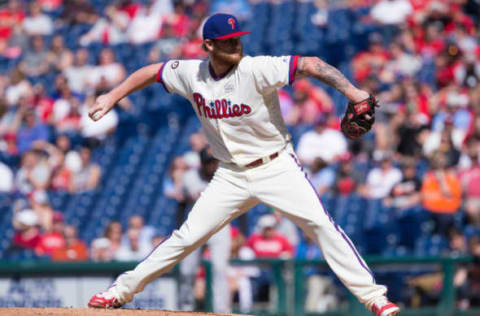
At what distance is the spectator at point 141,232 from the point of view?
882cm

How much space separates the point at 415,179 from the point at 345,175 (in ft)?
2.75

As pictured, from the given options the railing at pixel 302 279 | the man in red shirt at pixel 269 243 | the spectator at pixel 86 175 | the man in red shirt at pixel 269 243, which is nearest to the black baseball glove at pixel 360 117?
the railing at pixel 302 279

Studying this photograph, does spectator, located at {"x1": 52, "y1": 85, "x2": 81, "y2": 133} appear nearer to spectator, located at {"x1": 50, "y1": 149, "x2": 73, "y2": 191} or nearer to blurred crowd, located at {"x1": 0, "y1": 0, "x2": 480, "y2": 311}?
blurred crowd, located at {"x1": 0, "y1": 0, "x2": 480, "y2": 311}

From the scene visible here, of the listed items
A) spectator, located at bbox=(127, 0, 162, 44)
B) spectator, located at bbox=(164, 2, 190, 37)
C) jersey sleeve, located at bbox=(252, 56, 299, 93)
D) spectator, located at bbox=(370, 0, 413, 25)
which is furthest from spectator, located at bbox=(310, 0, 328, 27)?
jersey sleeve, located at bbox=(252, 56, 299, 93)

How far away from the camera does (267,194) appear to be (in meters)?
4.59

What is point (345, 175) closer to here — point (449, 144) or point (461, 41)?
point (449, 144)

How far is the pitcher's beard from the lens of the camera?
4539mm

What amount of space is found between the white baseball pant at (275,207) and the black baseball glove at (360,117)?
0.43 metres

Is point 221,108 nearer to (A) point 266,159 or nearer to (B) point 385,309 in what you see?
(A) point 266,159

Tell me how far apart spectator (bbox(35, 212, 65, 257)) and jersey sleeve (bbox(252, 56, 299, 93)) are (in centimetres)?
507

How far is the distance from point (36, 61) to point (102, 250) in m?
5.58

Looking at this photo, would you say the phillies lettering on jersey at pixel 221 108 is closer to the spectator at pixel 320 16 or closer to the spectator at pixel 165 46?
the spectator at pixel 165 46

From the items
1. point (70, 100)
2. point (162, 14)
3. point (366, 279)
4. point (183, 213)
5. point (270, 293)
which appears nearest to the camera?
point (366, 279)

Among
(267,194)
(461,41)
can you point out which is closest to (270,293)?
(267,194)
